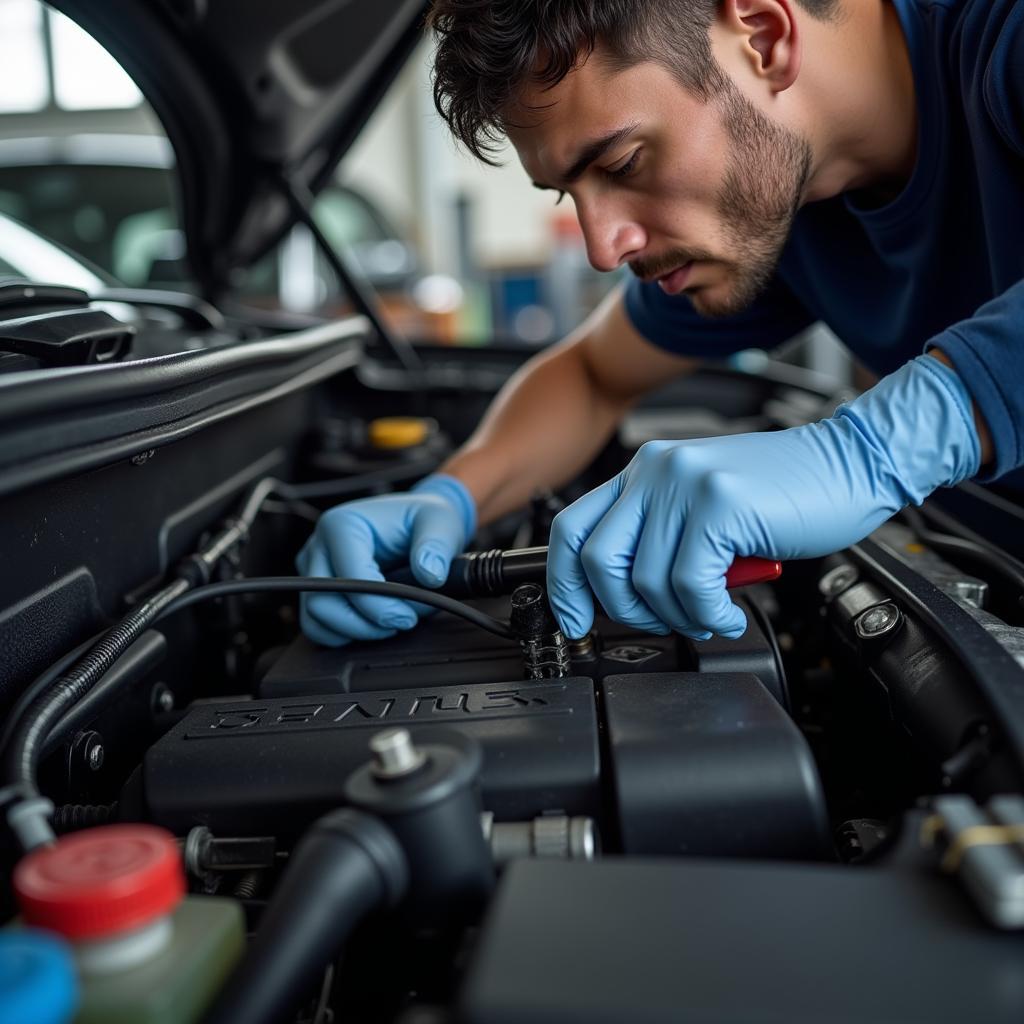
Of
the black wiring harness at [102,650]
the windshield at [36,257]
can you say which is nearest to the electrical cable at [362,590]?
the black wiring harness at [102,650]

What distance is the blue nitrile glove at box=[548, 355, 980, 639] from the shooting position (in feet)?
2.43

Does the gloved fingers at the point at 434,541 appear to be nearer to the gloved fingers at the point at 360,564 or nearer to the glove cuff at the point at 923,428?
the gloved fingers at the point at 360,564

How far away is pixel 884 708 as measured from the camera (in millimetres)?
736

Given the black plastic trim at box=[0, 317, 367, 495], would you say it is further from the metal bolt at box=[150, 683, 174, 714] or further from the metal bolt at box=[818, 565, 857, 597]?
the metal bolt at box=[818, 565, 857, 597]

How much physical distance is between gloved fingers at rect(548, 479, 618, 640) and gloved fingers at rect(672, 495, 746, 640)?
8 cm

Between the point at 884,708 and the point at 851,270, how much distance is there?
2.54 ft

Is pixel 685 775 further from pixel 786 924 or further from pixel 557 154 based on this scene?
pixel 557 154

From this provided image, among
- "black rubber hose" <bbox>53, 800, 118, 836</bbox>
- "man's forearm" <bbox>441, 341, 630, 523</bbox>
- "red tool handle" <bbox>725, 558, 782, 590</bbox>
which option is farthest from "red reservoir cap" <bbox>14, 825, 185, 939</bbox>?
"man's forearm" <bbox>441, 341, 630, 523</bbox>

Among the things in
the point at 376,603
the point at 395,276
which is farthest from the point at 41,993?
the point at 395,276

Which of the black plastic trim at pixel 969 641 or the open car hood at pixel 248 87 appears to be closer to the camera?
the black plastic trim at pixel 969 641

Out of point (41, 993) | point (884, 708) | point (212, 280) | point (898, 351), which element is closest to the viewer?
point (41, 993)

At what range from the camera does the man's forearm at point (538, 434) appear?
1.35m

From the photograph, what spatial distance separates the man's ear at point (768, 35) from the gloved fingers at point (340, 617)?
27.0 inches

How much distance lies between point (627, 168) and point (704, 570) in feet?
1.66
